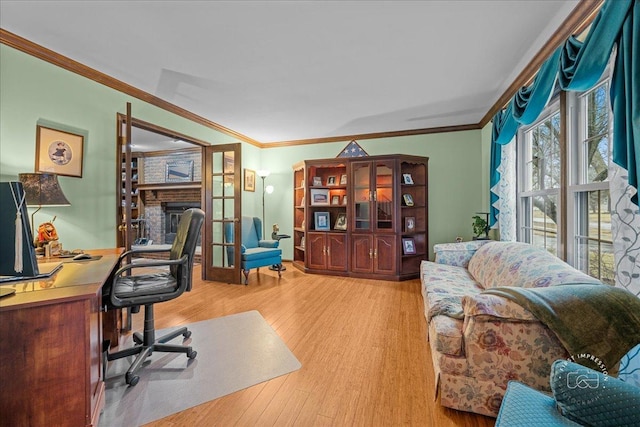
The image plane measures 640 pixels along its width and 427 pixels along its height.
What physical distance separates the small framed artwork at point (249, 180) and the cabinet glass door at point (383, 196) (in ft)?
7.74

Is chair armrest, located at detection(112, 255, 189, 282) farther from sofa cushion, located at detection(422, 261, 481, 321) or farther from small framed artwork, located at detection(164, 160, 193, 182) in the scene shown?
small framed artwork, located at detection(164, 160, 193, 182)

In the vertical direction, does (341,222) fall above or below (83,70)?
below

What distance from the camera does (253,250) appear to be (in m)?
4.19

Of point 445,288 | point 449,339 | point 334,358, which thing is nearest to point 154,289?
point 334,358

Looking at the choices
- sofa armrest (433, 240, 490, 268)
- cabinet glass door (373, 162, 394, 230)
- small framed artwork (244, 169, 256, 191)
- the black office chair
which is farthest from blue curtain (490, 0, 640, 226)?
small framed artwork (244, 169, 256, 191)

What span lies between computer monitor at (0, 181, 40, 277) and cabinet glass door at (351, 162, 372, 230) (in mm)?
3671

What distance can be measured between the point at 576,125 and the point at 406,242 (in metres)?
2.58

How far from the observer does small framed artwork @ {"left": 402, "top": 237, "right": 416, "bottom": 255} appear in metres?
4.25

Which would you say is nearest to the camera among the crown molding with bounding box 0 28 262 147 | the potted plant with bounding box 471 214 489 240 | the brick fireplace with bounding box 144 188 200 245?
the crown molding with bounding box 0 28 262 147

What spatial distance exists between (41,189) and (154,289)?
103 centimetres

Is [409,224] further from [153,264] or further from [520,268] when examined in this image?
[153,264]

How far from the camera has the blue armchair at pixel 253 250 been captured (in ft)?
13.0

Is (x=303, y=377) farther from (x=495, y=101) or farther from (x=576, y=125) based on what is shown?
(x=495, y=101)

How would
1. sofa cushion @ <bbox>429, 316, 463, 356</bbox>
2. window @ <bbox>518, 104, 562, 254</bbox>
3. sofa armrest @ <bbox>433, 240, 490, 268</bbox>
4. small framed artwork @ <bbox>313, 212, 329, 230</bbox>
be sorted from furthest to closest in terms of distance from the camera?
1. small framed artwork @ <bbox>313, 212, 329, 230</bbox>
2. sofa armrest @ <bbox>433, 240, 490, 268</bbox>
3. window @ <bbox>518, 104, 562, 254</bbox>
4. sofa cushion @ <bbox>429, 316, 463, 356</bbox>
